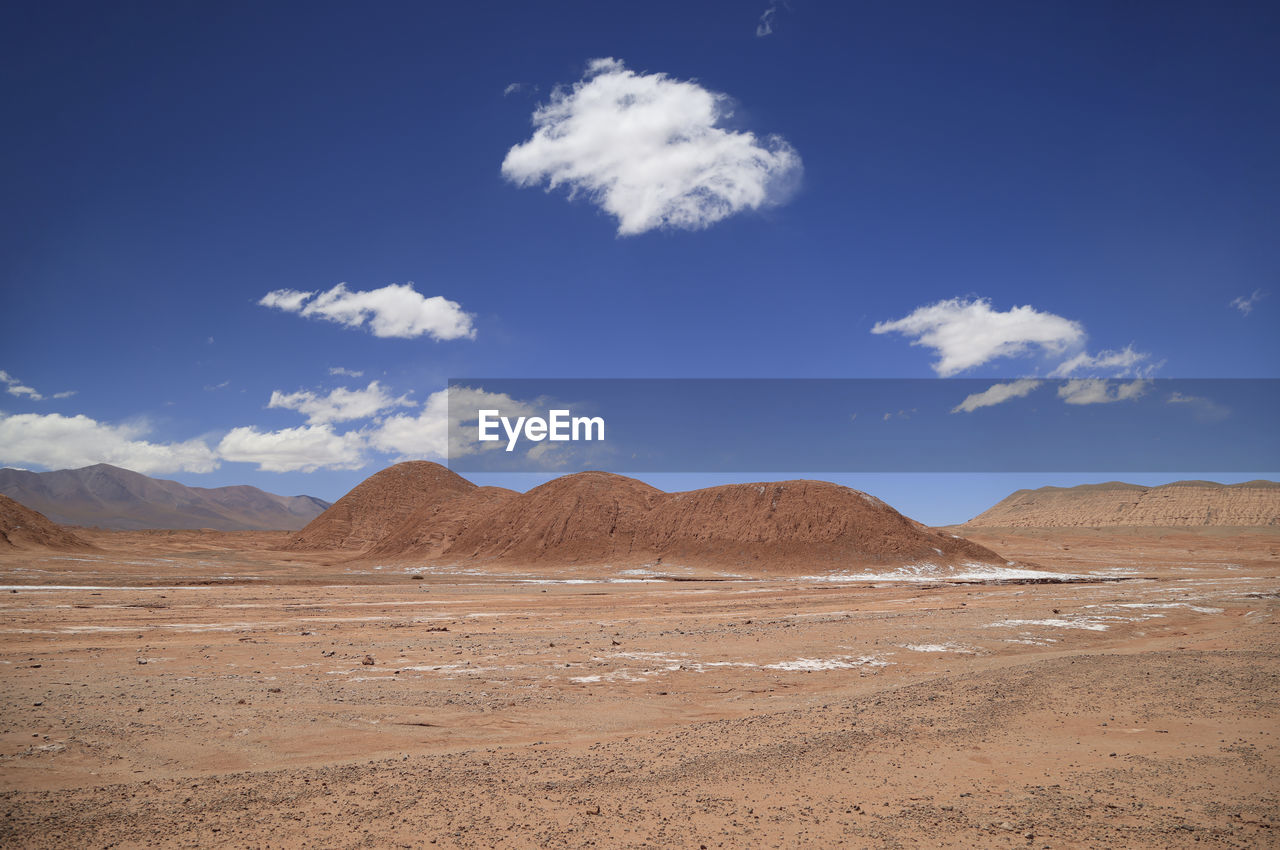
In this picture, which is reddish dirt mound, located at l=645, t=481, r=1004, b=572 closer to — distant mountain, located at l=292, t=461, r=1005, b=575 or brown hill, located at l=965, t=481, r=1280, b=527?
distant mountain, located at l=292, t=461, r=1005, b=575

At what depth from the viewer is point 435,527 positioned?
6969 cm

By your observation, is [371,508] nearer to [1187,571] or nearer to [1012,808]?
[1187,571]

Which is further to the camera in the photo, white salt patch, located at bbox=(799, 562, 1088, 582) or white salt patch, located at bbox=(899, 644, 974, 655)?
white salt patch, located at bbox=(799, 562, 1088, 582)

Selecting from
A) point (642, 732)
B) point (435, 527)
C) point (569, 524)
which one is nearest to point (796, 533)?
point (569, 524)

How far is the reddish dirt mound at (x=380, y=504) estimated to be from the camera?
8094 cm

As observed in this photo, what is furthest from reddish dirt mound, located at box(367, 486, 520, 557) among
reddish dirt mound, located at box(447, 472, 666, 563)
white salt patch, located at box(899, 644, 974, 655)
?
white salt patch, located at box(899, 644, 974, 655)

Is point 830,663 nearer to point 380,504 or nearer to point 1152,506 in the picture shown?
point 380,504

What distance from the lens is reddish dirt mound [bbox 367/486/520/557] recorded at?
67125 millimetres

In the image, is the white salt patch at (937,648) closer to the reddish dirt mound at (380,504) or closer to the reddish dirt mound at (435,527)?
the reddish dirt mound at (435,527)

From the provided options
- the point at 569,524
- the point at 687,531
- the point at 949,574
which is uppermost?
the point at 569,524

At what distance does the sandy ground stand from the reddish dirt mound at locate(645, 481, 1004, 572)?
107ft

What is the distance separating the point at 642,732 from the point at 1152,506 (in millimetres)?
148894

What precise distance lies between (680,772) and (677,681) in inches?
191

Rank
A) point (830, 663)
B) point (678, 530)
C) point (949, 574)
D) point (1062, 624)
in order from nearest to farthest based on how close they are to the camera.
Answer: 1. point (830, 663)
2. point (1062, 624)
3. point (949, 574)
4. point (678, 530)
